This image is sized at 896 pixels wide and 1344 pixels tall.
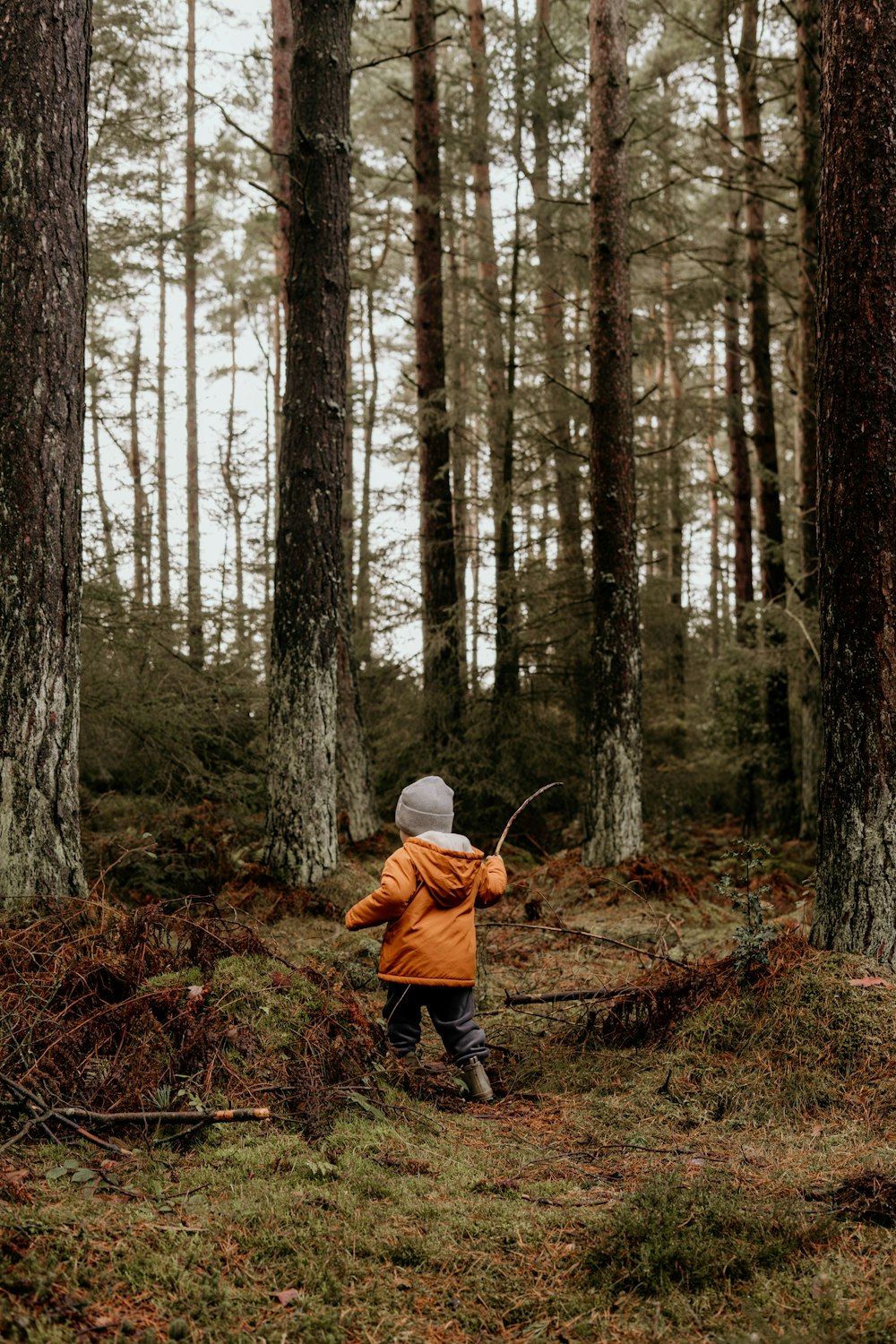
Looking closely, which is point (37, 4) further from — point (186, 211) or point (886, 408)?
point (186, 211)

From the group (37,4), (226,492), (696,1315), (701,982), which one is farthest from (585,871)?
(226,492)

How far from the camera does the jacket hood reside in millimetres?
4911

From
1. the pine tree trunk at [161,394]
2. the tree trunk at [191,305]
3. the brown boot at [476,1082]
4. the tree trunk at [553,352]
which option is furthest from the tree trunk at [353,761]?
the pine tree trunk at [161,394]

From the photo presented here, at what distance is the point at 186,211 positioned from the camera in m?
21.4

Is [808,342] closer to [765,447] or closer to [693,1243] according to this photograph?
[765,447]

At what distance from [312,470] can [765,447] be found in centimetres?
965

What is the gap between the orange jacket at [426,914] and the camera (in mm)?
4805

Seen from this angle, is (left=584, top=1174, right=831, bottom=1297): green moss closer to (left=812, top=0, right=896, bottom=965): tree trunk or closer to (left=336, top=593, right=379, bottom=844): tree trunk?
(left=812, top=0, right=896, bottom=965): tree trunk

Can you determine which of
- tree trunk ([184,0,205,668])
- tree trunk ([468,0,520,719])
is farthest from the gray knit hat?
tree trunk ([184,0,205,668])

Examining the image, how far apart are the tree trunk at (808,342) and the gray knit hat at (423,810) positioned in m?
7.64

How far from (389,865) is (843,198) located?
164 inches

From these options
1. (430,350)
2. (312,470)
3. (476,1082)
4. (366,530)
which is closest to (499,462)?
(430,350)

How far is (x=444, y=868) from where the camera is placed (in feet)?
16.3

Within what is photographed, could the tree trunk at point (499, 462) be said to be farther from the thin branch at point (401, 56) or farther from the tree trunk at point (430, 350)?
the thin branch at point (401, 56)
